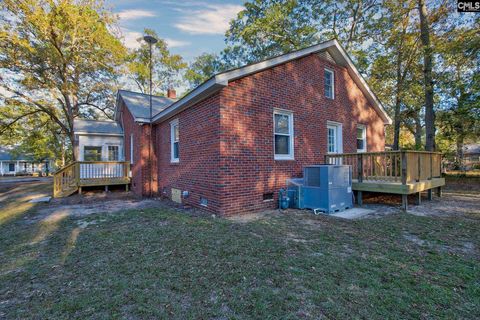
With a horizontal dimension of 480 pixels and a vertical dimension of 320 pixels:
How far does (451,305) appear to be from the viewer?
7.64ft

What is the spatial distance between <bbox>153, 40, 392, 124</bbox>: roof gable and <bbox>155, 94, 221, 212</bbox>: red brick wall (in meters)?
0.25

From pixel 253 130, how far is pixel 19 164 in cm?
5039

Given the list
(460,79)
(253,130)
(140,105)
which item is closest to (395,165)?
(253,130)

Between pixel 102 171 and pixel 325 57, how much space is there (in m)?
11.8

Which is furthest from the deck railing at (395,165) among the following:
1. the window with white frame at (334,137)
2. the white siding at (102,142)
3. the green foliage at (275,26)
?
the green foliage at (275,26)

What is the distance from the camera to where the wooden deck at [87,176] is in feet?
36.4

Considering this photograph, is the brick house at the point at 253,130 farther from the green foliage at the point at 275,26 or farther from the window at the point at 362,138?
the green foliage at the point at 275,26

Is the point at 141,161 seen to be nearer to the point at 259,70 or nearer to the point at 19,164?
the point at 259,70

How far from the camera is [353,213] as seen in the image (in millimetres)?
6402

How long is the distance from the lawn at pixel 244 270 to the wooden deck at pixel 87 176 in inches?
253

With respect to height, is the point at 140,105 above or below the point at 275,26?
below

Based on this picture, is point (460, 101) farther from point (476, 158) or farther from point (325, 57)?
point (476, 158)

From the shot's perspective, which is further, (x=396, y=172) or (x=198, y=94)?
(x=396, y=172)

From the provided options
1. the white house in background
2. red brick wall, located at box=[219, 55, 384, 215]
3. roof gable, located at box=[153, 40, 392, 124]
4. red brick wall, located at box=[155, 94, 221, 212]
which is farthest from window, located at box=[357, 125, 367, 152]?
the white house in background
